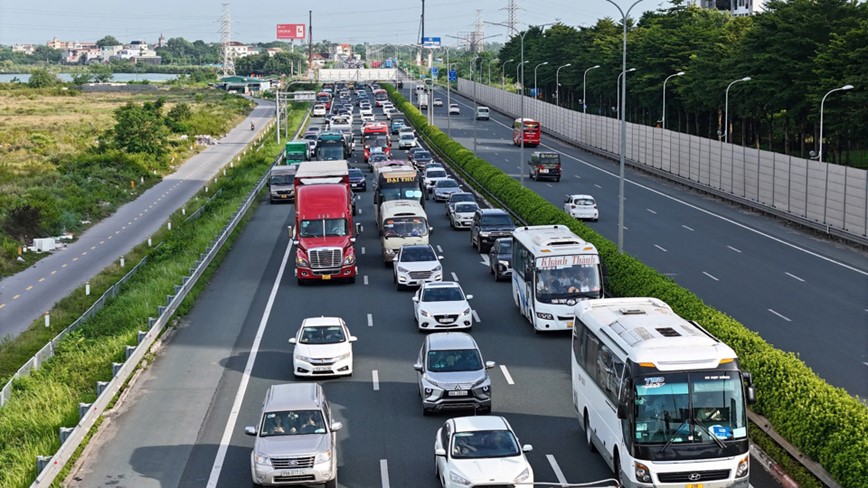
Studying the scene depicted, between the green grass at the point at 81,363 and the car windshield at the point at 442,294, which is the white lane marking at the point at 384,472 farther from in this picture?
the car windshield at the point at 442,294

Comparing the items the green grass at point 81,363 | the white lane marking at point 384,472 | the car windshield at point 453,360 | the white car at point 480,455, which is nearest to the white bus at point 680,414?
the white car at point 480,455

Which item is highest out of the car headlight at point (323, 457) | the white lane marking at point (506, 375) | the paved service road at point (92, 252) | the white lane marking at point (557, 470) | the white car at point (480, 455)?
the white car at point (480, 455)

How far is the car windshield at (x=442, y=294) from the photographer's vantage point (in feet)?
116

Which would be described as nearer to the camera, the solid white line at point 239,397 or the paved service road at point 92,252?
the solid white line at point 239,397

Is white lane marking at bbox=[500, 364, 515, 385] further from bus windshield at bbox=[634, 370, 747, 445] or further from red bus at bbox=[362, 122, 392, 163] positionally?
red bus at bbox=[362, 122, 392, 163]

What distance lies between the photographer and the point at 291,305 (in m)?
39.8

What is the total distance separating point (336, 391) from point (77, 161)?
77.8 metres

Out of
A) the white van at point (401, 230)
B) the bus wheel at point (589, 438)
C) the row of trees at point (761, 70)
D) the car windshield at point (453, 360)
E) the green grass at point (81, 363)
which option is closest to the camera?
the bus wheel at point (589, 438)

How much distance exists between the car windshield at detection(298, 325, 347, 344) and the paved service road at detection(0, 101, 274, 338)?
15.8 meters

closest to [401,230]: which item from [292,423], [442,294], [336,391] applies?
[442,294]

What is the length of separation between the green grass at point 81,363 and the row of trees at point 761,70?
40.9 m

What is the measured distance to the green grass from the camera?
23.5 meters

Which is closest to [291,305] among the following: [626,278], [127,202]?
[626,278]

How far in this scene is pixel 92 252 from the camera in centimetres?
6056
